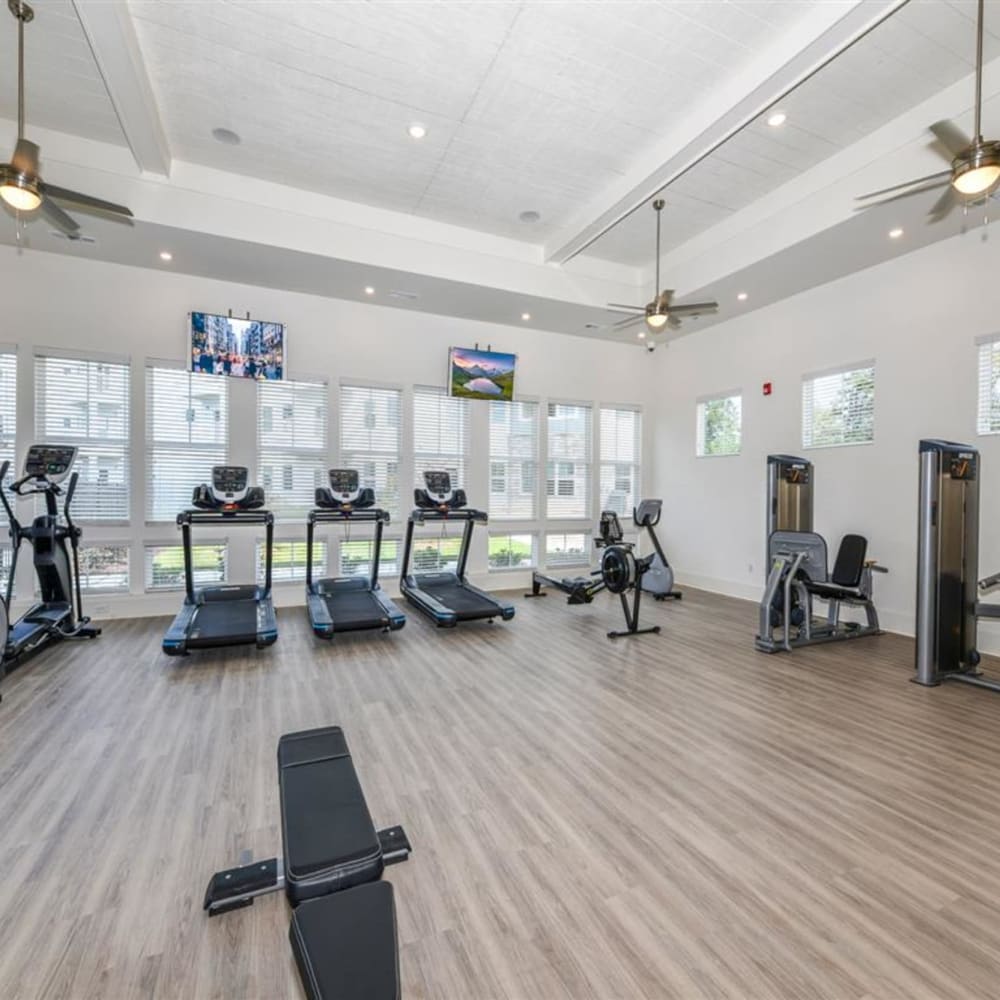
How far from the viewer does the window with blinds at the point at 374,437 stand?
722 centimetres

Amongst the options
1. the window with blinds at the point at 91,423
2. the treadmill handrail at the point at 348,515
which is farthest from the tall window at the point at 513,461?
the window with blinds at the point at 91,423

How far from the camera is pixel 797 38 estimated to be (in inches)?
143

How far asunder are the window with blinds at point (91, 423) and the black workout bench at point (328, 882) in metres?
5.67

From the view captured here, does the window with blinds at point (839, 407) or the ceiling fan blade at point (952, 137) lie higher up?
the ceiling fan blade at point (952, 137)

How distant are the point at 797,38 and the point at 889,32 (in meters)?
0.68

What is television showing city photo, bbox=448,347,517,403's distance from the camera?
301 inches

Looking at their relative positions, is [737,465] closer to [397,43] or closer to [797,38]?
[797,38]

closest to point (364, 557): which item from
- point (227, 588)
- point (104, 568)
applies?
point (227, 588)

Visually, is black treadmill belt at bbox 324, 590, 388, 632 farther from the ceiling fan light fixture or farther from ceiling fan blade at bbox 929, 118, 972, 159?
ceiling fan blade at bbox 929, 118, 972, 159

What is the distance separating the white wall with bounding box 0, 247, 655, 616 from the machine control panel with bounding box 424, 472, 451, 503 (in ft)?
2.30

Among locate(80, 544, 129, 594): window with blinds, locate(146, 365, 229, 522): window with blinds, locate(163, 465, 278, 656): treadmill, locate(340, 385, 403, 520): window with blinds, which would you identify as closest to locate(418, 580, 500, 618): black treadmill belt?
locate(340, 385, 403, 520): window with blinds

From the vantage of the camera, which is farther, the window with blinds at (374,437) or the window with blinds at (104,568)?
the window with blinds at (374,437)

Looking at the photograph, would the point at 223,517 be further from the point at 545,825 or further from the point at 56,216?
the point at 545,825

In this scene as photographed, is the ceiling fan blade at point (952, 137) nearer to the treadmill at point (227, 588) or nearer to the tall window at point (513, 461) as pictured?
the tall window at point (513, 461)
